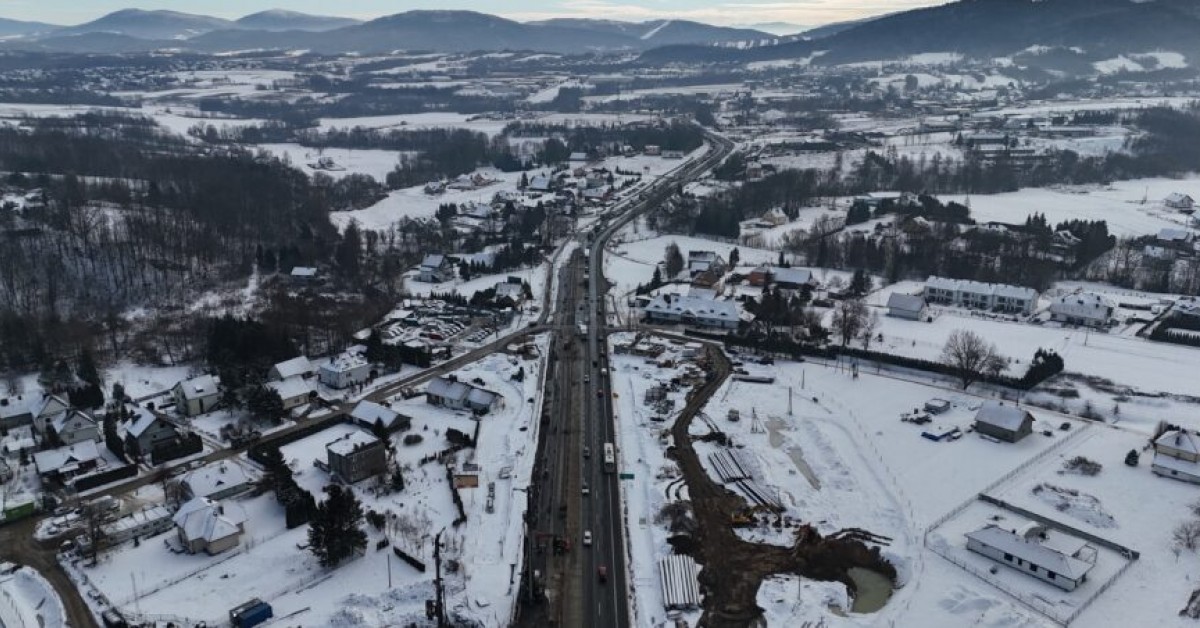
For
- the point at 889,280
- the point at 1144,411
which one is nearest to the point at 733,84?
the point at 889,280

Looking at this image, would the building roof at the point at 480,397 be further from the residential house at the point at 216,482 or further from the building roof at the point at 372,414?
the residential house at the point at 216,482

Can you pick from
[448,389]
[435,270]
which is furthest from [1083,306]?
[435,270]

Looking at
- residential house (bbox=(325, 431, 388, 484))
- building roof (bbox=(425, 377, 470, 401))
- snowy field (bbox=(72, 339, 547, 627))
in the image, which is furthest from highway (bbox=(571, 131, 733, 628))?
residential house (bbox=(325, 431, 388, 484))

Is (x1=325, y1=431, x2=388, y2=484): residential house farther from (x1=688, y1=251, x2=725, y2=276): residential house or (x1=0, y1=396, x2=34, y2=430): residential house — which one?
(x1=688, y1=251, x2=725, y2=276): residential house

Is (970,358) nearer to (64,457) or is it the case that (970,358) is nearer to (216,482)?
(216,482)

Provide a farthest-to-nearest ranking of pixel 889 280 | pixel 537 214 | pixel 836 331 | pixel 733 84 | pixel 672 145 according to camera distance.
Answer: pixel 733 84
pixel 672 145
pixel 537 214
pixel 889 280
pixel 836 331

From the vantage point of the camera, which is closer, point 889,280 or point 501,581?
point 501,581

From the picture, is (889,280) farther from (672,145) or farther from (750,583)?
(672,145)
